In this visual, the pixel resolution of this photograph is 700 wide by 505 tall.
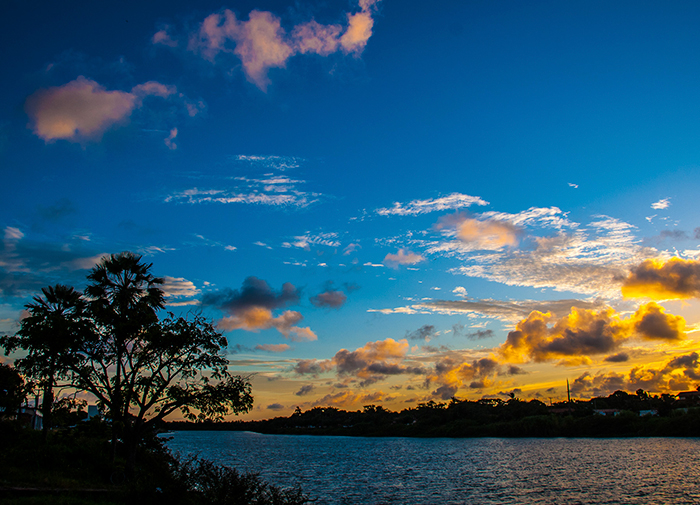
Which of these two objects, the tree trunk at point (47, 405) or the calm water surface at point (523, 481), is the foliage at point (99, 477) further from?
the calm water surface at point (523, 481)

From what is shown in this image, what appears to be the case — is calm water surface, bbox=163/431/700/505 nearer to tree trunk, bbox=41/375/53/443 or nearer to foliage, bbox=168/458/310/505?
foliage, bbox=168/458/310/505

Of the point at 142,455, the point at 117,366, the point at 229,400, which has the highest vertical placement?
the point at 117,366

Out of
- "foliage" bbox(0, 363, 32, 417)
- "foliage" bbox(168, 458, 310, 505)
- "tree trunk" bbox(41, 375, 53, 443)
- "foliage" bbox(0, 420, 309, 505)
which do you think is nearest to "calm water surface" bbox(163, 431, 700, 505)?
"foliage" bbox(0, 420, 309, 505)

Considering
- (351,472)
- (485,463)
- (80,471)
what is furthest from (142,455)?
(485,463)

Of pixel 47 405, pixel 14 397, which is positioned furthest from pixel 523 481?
pixel 14 397

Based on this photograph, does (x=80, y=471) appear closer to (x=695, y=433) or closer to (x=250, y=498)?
(x=250, y=498)

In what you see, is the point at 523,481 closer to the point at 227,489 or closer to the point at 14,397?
the point at 227,489

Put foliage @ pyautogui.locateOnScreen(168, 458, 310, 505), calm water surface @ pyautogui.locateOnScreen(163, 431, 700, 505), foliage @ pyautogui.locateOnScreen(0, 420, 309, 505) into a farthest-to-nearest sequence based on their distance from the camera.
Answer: calm water surface @ pyautogui.locateOnScreen(163, 431, 700, 505) < foliage @ pyautogui.locateOnScreen(0, 420, 309, 505) < foliage @ pyautogui.locateOnScreen(168, 458, 310, 505)

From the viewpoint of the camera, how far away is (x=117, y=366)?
110ft

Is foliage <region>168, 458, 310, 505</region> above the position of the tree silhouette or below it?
below

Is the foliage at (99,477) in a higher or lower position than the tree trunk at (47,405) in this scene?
lower

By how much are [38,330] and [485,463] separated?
2932 inches

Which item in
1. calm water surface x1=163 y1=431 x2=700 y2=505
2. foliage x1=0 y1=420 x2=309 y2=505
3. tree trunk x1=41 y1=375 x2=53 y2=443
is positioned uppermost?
tree trunk x1=41 y1=375 x2=53 y2=443

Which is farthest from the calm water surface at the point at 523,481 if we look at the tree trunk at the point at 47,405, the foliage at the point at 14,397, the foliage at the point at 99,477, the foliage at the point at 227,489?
the foliage at the point at 14,397
